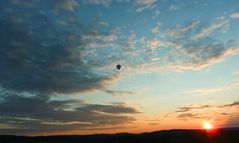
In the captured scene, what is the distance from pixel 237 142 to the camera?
89.0 m

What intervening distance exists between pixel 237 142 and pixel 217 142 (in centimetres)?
1001

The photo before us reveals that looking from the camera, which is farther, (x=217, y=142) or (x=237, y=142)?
(x=217, y=142)

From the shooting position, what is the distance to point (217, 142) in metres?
98.3
